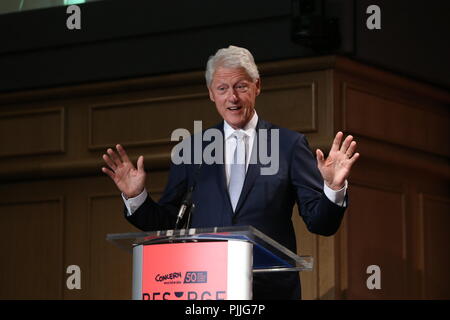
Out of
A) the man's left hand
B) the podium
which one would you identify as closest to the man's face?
the man's left hand

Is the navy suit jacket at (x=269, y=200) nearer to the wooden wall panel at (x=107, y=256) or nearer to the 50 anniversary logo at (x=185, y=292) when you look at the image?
the 50 anniversary logo at (x=185, y=292)

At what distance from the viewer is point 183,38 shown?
20.8 feet

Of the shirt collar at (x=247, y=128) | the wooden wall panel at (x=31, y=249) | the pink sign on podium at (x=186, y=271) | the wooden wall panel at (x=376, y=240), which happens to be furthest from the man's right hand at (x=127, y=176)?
the wooden wall panel at (x=31, y=249)

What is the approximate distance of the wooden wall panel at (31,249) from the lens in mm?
6605

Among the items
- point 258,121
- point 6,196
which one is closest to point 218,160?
point 258,121

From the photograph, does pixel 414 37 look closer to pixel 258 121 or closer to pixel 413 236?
pixel 413 236

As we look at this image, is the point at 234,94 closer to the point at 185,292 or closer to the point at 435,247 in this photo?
the point at 185,292

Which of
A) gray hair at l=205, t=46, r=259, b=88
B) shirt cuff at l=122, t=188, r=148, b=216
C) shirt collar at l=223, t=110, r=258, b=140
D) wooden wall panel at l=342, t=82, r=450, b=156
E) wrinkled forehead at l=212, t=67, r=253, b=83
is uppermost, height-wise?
wooden wall panel at l=342, t=82, r=450, b=156

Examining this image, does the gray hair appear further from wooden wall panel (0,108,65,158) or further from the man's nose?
wooden wall panel (0,108,65,158)

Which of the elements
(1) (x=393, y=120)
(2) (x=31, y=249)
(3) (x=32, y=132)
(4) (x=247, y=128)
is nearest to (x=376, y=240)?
(1) (x=393, y=120)

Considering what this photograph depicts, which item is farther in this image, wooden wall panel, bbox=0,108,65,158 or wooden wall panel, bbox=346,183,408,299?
wooden wall panel, bbox=0,108,65,158

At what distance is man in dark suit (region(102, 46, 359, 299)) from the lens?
11.5 feet

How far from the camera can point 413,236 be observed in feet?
20.6

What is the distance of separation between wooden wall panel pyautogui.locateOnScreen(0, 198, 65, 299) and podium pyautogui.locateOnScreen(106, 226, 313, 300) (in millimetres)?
3555
